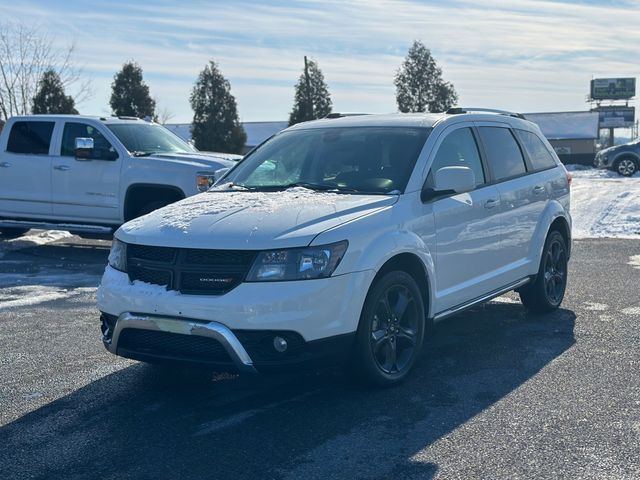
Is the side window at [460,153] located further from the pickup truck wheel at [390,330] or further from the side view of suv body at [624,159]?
the side view of suv body at [624,159]

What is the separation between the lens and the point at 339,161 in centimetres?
658

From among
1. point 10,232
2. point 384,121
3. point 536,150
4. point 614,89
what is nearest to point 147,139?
point 10,232

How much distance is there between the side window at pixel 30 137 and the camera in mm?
13352

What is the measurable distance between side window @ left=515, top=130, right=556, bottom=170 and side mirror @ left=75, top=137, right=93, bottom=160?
6.55m

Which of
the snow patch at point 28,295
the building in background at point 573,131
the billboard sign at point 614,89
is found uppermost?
the billboard sign at point 614,89

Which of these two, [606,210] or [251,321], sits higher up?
[251,321]

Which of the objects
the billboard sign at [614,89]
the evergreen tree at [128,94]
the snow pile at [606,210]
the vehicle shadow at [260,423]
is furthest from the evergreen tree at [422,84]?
the billboard sign at [614,89]

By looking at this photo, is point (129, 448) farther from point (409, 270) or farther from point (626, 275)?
point (626, 275)

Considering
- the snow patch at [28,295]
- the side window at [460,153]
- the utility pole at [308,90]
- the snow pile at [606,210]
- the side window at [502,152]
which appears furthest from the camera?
the utility pole at [308,90]

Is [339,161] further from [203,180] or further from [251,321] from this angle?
[203,180]

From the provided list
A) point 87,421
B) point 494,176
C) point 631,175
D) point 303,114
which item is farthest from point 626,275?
point 303,114

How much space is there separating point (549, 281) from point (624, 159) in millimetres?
24242

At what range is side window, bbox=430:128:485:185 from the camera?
21.6 ft

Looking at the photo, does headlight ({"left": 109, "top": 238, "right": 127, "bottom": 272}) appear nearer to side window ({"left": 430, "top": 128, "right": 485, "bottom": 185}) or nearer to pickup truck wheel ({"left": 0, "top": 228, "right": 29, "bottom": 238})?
side window ({"left": 430, "top": 128, "right": 485, "bottom": 185})
